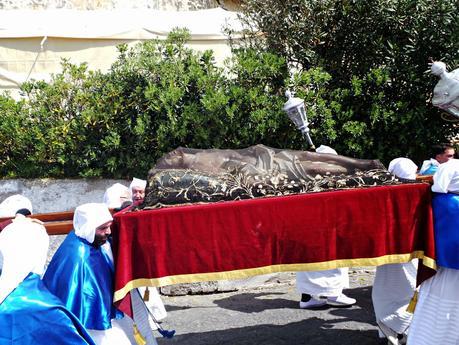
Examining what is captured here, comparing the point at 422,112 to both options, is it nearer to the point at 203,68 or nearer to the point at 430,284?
the point at 203,68

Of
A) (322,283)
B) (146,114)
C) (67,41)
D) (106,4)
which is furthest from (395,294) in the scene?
(106,4)

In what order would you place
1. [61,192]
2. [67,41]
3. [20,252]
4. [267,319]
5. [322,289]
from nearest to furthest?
[20,252] < [267,319] < [322,289] < [61,192] < [67,41]

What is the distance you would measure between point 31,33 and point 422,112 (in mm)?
5983

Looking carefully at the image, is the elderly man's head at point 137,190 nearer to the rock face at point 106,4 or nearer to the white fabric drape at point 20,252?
the white fabric drape at point 20,252

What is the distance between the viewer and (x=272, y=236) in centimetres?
488

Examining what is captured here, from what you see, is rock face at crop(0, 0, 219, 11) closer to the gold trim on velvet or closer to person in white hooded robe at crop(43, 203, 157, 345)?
person in white hooded robe at crop(43, 203, 157, 345)

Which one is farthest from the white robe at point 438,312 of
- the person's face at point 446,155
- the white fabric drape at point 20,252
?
the white fabric drape at point 20,252

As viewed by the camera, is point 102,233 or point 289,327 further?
point 289,327

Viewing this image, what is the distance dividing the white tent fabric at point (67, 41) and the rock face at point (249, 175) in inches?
204

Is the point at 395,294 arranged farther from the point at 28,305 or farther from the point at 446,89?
the point at 28,305

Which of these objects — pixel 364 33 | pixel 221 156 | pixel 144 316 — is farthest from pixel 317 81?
pixel 144 316

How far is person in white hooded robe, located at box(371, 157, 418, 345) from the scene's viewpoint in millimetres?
5934

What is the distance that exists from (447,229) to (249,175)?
1561 millimetres

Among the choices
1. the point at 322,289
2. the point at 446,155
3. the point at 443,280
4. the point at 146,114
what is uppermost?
the point at 146,114
